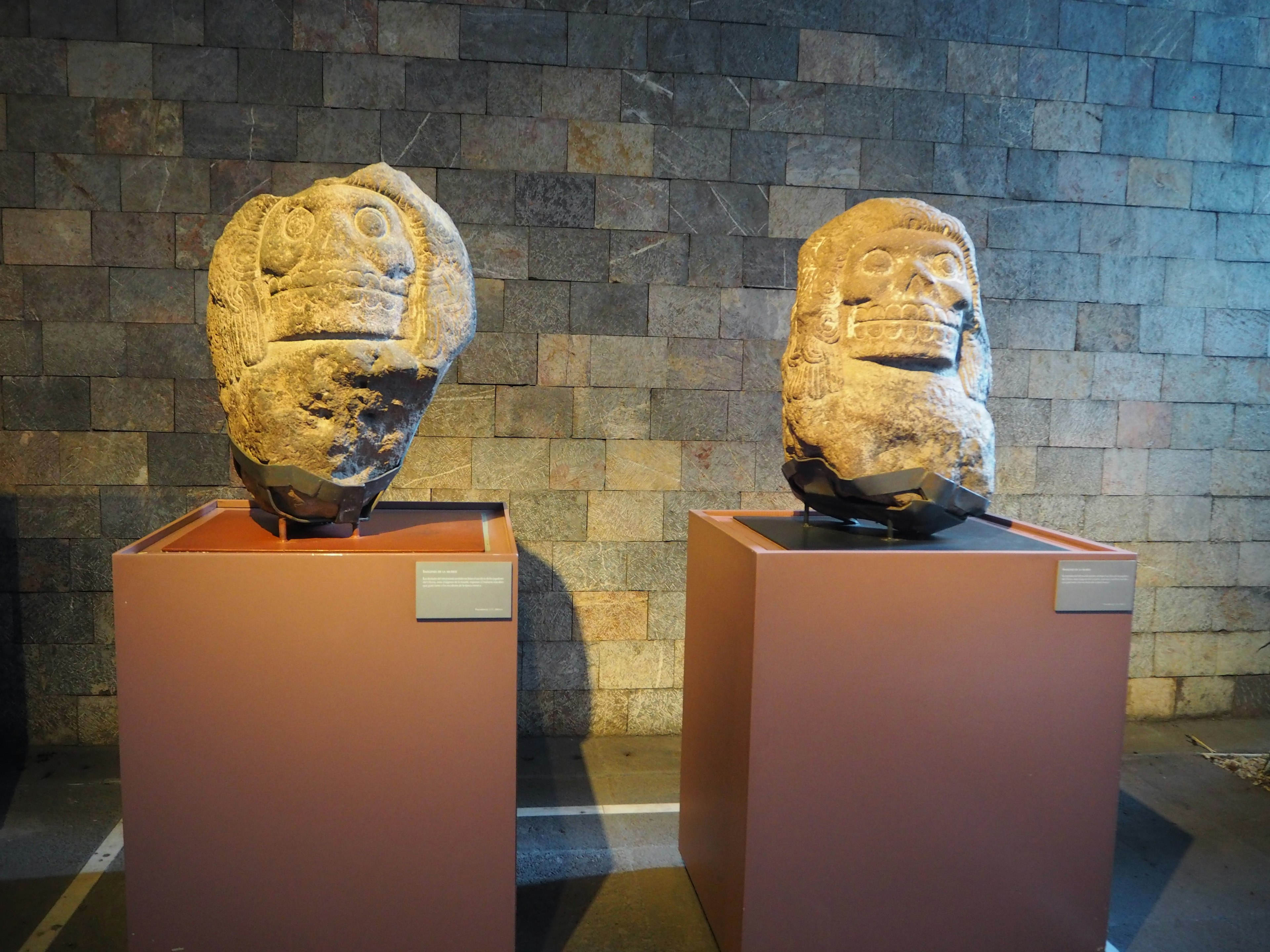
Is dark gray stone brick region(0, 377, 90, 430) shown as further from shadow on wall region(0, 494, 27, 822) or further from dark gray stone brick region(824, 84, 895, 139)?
dark gray stone brick region(824, 84, 895, 139)

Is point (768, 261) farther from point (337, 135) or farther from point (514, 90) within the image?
point (337, 135)

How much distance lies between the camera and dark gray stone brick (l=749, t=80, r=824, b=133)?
3.83 metres

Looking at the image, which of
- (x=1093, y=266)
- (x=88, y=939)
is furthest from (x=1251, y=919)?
(x=88, y=939)

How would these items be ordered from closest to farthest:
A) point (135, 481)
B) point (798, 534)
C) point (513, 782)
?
point (513, 782), point (798, 534), point (135, 481)

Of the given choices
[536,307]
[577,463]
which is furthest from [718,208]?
[577,463]

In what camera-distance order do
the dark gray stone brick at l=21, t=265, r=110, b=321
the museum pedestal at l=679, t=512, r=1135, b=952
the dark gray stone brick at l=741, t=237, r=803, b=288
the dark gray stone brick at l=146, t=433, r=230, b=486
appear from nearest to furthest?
the museum pedestal at l=679, t=512, r=1135, b=952 < the dark gray stone brick at l=21, t=265, r=110, b=321 < the dark gray stone brick at l=146, t=433, r=230, b=486 < the dark gray stone brick at l=741, t=237, r=803, b=288

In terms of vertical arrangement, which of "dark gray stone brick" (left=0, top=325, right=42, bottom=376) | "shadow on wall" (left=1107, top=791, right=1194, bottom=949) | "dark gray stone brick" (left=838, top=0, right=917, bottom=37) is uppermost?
"dark gray stone brick" (left=838, top=0, right=917, bottom=37)

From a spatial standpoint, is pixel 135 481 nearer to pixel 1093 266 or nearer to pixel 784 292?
pixel 784 292

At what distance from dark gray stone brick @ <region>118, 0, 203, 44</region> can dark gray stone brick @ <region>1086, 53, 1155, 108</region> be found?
11.9ft

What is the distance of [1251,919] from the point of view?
276 centimetres

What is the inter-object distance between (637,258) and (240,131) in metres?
1.61

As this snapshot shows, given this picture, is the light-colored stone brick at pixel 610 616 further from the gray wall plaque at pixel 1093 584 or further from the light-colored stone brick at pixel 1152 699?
the light-colored stone brick at pixel 1152 699

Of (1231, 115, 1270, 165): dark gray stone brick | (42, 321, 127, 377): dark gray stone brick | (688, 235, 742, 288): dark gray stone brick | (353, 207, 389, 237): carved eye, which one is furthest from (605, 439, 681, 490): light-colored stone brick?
(1231, 115, 1270, 165): dark gray stone brick

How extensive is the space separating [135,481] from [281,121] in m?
1.52
